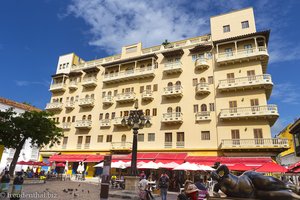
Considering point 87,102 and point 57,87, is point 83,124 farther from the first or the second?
point 57,87

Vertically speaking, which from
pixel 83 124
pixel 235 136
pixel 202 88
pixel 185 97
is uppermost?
pixel 202 88

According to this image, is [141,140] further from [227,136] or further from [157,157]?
[227,136]

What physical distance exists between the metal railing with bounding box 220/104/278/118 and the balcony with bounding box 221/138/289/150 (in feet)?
10.3

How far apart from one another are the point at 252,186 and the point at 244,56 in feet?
87.7

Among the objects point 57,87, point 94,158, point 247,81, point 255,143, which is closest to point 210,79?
point 247,81

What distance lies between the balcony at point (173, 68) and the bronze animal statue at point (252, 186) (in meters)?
28.2

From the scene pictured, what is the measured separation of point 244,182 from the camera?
18.7 feet

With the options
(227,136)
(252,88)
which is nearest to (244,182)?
(227,136)

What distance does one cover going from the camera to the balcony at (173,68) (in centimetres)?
3334

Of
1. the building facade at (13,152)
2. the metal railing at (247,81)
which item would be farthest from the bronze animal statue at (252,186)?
the building facade at (13,152)

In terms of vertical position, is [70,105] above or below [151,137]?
above

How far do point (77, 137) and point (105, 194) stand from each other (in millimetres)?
30412

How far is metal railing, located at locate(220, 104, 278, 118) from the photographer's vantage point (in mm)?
25953

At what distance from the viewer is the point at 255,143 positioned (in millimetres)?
25547
